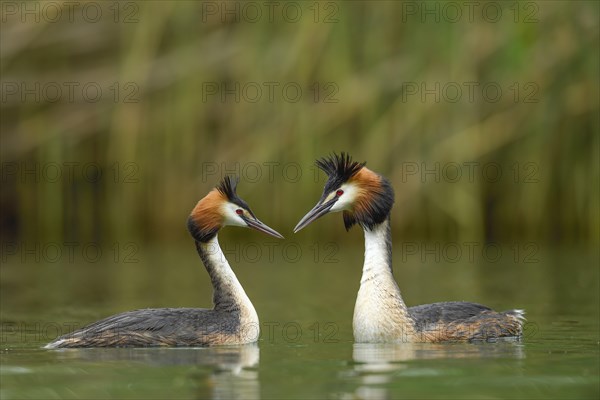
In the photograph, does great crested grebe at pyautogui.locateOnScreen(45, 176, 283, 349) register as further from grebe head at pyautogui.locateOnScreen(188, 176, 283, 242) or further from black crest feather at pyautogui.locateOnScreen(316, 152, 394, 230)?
black crest feather at pyautogui.locateOnScreen(316, 152, 394, 230)

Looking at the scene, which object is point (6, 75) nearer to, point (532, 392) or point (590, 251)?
point (590, 251)

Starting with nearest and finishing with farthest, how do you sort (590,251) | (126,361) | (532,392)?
(532,392) → (126,361) → (590,251)

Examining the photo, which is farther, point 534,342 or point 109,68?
point 109,68

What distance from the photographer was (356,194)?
9922 mm

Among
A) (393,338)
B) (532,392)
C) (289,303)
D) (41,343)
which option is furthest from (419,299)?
(532,392)

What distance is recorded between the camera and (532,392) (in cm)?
725

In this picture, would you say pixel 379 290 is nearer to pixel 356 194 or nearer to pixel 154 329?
pixel 356 194

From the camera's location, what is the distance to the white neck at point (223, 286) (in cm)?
997

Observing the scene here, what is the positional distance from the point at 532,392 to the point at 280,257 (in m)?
11.2

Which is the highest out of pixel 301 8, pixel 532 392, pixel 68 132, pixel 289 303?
pixel 301 8

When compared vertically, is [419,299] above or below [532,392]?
above

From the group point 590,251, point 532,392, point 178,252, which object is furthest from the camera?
point 178,252

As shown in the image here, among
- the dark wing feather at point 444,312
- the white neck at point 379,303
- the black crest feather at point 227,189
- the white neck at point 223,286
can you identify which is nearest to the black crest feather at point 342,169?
the white neck at point 379,303

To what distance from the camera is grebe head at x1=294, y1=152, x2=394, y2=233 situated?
9.87m
